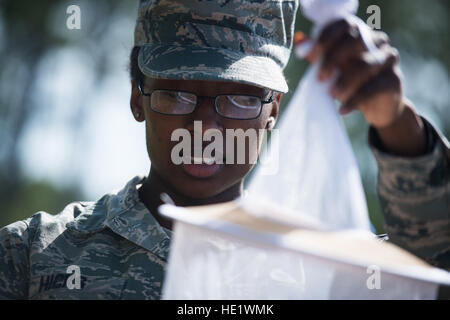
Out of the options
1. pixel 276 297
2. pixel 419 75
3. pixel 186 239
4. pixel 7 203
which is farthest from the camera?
pixel 7 203

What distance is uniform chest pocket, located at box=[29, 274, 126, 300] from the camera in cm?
256

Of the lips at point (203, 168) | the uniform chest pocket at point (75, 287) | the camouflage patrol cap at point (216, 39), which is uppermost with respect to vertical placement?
the camouflage patrol cap at point (216, 39)

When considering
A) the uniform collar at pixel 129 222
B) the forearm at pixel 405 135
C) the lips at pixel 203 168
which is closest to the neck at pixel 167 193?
the uniform collar at pixel 129 222

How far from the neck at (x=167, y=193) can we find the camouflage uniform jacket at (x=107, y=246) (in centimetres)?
6

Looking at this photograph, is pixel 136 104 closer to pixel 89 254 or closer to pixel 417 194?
pixel 89 254

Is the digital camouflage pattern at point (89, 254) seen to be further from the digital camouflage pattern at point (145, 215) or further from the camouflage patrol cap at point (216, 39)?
the camouflage patrol cap at point (216, 39)

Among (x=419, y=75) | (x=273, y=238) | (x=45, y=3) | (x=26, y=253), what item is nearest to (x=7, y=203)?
(x=45, y=3)

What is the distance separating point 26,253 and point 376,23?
1.63 m

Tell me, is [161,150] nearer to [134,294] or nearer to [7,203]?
[134,294]

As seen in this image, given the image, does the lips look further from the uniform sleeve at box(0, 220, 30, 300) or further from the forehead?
the uniform sleeve at box(0, 220, 30, 300)

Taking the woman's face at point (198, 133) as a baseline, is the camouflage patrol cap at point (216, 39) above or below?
above

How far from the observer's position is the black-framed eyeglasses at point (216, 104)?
2.74 m

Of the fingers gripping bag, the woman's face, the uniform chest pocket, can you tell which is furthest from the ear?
the fingers gripping bag
